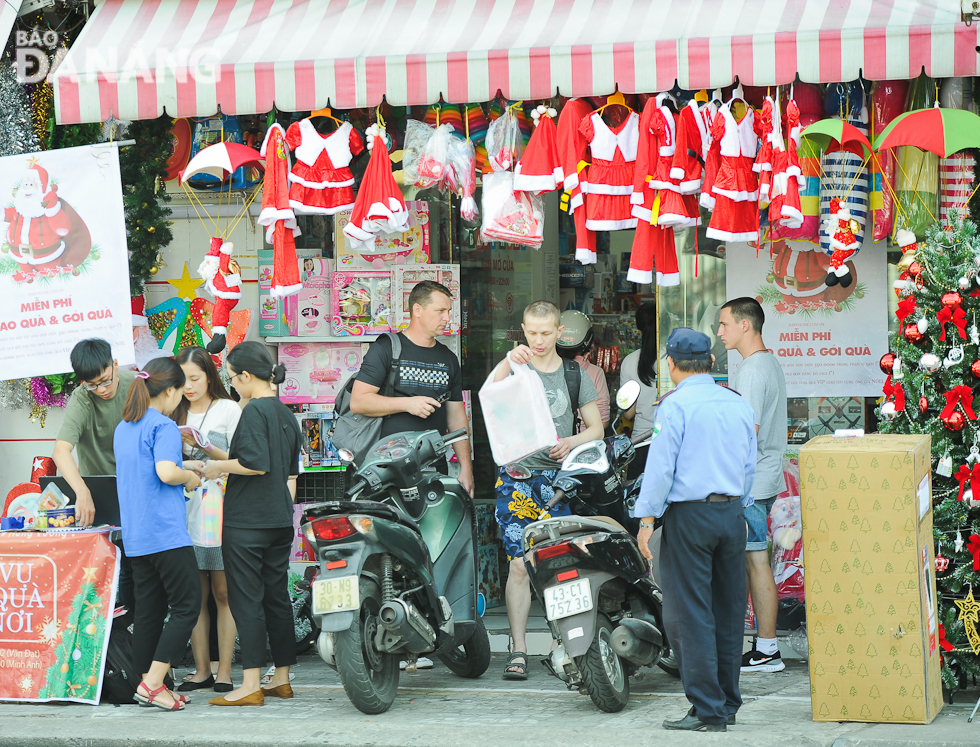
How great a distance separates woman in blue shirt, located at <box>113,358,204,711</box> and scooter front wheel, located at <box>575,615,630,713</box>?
2.04 metres

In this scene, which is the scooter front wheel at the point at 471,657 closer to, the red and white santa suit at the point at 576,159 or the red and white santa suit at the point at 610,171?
the red and white santa suit at the point at 576,159

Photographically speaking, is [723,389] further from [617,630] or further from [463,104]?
[463,104]

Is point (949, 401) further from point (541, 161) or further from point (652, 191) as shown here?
point (541, 161)

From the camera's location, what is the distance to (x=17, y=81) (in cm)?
788

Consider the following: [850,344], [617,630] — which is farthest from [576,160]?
[617,630]

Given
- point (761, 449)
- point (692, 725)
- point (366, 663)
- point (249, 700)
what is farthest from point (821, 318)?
point (249, 700)

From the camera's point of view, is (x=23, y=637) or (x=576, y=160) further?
(x=576, y=160)

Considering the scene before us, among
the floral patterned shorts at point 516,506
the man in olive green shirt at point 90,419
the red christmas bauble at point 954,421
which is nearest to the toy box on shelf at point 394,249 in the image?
the man in olive green shirt at point 90,419

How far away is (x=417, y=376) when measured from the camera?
6.89 m

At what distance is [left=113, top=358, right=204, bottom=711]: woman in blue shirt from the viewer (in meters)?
6.07

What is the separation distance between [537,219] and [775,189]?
139 cm

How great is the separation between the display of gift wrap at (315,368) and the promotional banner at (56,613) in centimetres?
216

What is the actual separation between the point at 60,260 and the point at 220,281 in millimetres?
1078

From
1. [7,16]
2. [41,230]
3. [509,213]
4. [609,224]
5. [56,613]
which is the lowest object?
[56,613]
